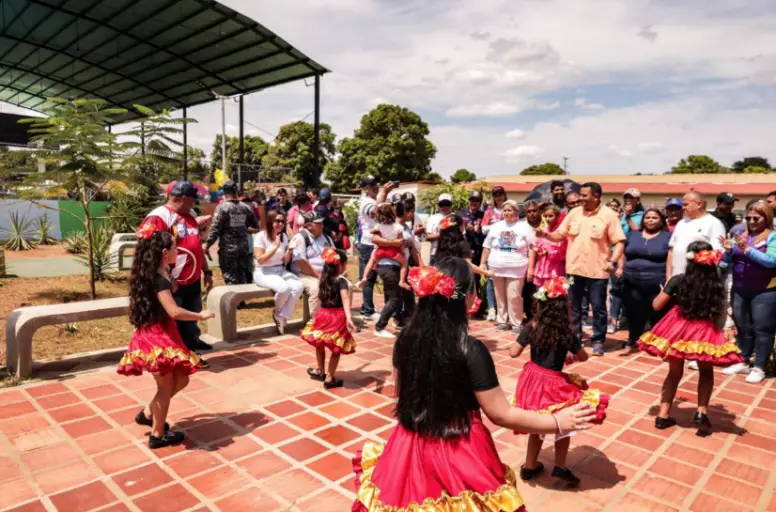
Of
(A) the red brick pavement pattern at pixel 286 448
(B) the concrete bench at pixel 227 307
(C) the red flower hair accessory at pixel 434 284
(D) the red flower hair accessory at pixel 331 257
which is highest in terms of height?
(C) the red flower hair accessory at pixel 434 284

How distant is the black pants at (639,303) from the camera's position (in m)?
6.17

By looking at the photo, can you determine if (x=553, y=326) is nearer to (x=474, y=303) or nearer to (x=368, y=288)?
(x=474, y=303)

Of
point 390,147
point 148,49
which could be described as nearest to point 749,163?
point 390,147

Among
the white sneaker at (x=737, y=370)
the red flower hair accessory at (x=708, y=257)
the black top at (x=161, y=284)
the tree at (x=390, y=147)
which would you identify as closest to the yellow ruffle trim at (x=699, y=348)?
the red flower hair accessory at (x=708, y=257)

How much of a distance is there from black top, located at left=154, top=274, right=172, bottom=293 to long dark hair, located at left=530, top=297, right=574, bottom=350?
8.36 feet

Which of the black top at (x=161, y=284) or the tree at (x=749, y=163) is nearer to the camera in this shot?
the black top at (x=161, y=284)

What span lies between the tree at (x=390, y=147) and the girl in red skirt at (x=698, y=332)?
3790 centimetres

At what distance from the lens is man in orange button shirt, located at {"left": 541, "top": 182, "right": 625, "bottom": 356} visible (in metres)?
6.10

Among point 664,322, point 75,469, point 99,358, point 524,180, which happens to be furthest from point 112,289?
point 524,180

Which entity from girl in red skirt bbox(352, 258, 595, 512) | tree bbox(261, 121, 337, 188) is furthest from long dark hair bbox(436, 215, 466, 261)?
tree bbox(261, 121, 337, 188)

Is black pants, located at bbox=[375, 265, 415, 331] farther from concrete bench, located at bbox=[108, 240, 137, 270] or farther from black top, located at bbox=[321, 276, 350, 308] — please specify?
concrete bench, located at bbox=[108, 240, 137, 270]

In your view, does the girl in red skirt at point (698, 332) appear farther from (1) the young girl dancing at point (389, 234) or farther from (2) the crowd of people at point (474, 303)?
(1) the young girl dancing at point (389, 234)

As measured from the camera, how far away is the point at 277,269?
21.9ft

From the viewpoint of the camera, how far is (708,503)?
321 centimetres
